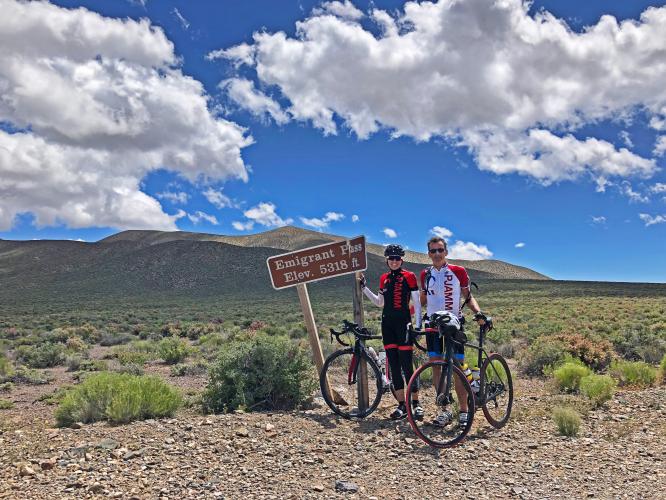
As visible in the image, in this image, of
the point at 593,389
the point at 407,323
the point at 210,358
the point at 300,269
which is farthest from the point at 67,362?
the point at 593,389

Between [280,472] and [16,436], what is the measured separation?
3.42 meters

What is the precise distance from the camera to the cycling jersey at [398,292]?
20.8 feet

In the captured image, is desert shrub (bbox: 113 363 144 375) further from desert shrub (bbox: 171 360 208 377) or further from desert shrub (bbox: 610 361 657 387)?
desert shrub (bbox: 610 361 657 387)

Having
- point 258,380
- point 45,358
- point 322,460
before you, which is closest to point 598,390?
point 322,460

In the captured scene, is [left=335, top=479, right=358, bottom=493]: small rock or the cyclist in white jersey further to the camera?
the cyclist in white jersey

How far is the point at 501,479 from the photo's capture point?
472 cm

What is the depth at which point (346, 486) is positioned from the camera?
454cm

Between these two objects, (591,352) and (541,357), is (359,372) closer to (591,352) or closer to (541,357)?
(541,357)

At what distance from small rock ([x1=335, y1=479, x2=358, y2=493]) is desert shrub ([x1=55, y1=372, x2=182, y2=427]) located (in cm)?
316

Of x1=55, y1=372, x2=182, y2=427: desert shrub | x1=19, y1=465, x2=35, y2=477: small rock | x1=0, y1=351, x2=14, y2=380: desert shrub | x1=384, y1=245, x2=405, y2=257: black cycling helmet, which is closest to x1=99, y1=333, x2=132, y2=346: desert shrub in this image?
x1=0, y1=351, x2=14, y2=380: desert shrub

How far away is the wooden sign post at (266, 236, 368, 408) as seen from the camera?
7125 millimetres

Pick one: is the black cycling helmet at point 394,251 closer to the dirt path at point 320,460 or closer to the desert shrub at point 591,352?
the dirt path at point 320,460

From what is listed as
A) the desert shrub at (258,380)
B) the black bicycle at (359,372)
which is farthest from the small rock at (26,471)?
the black bicycle at (359,372)

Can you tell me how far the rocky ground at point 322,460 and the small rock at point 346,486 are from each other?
1.1 inches
